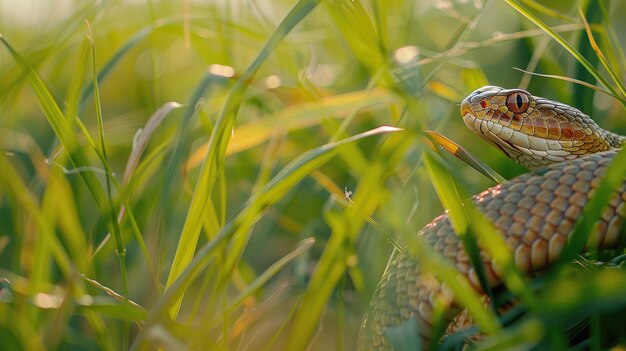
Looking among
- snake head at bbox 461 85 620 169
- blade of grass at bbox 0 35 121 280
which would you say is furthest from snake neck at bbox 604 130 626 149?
blade of grass at bbox 0 35 121 280

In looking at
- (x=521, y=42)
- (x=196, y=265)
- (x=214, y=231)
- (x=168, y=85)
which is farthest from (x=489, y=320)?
(x=168, y=85)

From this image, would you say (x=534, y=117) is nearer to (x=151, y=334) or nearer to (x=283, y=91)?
(x=283, y=91)

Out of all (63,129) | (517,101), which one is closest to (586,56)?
(517,101)

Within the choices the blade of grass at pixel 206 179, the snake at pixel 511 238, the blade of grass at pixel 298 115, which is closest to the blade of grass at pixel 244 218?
the blade of grass at pixel 206 179

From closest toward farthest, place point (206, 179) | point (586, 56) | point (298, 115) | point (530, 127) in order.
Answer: point (206, 179), point (298, 115), point (586, 56), point (530, 127)

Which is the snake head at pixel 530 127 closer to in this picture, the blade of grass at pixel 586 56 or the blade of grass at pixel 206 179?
the blade of grass at pixel 586 56

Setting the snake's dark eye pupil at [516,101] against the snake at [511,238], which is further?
the snake's dark eye pupil at [516,101]

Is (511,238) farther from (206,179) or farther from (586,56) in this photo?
(586,56)
